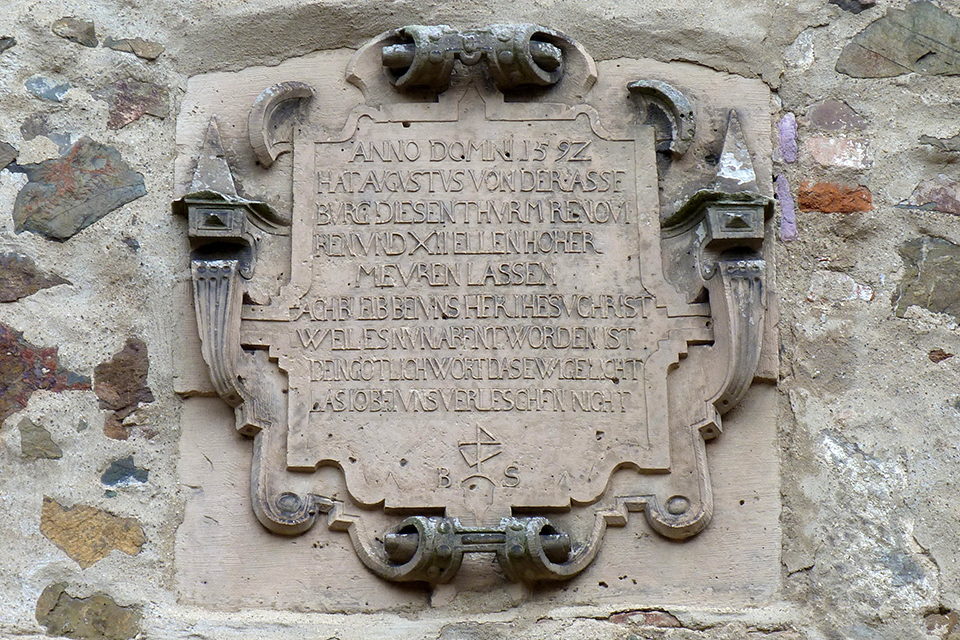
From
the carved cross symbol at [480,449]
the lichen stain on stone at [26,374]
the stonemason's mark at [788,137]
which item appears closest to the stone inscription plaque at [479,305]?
the carved cross symbol at [480,449]

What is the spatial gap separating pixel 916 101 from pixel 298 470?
1.89m

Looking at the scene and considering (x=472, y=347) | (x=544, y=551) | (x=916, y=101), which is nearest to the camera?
(x=544, y=551)

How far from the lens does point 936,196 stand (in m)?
3.94

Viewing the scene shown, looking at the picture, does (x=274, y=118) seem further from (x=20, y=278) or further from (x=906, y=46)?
(x=906, y=46)

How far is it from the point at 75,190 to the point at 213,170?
0.38 metres

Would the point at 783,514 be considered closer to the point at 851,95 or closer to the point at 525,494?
the point at 525,494

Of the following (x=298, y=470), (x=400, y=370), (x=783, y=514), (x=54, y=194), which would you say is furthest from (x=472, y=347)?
(x=54, y=194)

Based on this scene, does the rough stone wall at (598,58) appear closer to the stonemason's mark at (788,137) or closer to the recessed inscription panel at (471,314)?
the stonemason's mark at (788,137)

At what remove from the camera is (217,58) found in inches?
161

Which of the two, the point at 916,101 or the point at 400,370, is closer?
the point at 400,370

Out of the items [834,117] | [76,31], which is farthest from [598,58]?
[76,31]

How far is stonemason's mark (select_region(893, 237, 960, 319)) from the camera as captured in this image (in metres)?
3.83

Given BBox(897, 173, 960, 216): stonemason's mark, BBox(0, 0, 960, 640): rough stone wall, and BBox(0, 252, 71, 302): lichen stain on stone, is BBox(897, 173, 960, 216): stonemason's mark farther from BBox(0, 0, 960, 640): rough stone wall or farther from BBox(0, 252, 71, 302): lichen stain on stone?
BBox(0, 252, 71, 302): lichen stain on stone

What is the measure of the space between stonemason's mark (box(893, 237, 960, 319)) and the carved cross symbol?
3.53 ft
